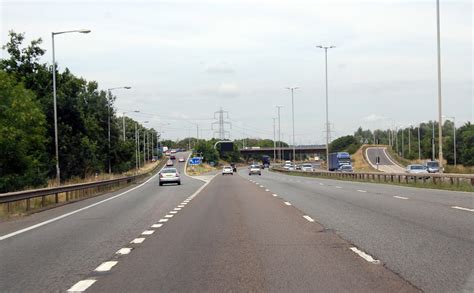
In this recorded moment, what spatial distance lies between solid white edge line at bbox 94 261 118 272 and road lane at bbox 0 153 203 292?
0.12m

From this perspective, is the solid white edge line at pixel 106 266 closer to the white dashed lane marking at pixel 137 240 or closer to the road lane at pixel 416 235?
the white dashed lane marking at pixel 137 240

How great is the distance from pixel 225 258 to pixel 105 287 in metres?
2.81

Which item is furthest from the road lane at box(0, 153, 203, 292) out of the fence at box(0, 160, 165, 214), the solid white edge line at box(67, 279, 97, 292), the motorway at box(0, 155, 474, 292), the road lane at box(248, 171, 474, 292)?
the road lane at box(248, 171, 474, 292)

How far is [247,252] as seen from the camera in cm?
1147

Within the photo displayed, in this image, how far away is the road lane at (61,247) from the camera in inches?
360

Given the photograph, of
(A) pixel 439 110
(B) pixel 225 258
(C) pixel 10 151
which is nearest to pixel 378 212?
(B) pixel 225 258

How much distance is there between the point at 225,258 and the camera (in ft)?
35.4

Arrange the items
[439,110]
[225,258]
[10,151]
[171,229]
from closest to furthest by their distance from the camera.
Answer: [225,258] → [171,229] → [439,110] → [10,151]

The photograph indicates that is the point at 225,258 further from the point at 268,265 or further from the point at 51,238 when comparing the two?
the point at 51,238

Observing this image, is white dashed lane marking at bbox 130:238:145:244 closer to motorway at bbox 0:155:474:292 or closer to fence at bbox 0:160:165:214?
motorway at bbox 0:155:474:292

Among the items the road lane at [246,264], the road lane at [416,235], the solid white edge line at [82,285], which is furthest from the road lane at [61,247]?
the road lane at [416,235]

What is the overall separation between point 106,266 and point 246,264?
2.26m

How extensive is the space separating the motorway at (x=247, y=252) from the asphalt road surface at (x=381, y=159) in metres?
101

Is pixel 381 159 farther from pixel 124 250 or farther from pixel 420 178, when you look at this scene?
pixel 124 250
